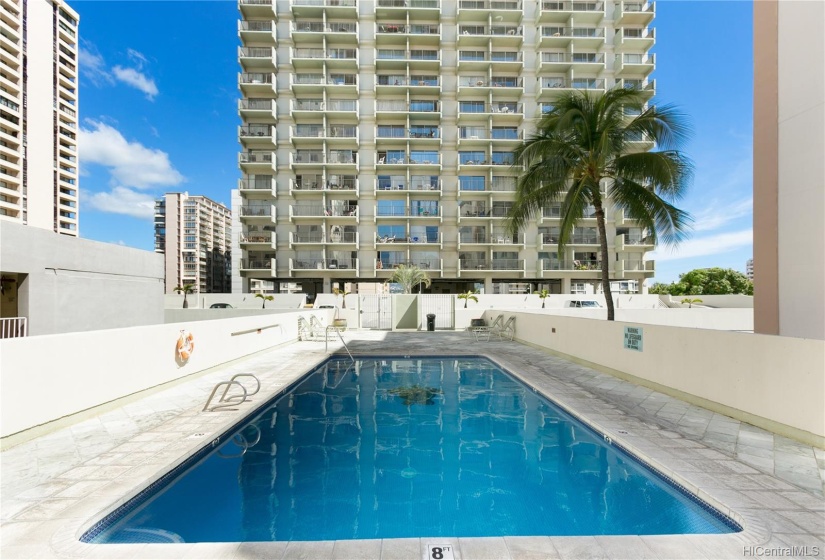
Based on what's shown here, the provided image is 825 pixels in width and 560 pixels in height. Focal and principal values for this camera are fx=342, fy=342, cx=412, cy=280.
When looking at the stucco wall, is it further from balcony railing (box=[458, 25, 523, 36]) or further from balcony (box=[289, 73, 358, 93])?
balcony railing (box=[458, 25, 523, 36])

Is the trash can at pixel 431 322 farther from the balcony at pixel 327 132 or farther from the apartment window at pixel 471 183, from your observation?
the balcony at pixel 327 132

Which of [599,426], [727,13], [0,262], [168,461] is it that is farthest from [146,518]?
[727,13]

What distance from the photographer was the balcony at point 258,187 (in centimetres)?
3375

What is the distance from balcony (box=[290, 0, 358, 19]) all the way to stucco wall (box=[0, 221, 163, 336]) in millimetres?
29160

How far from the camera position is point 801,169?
634cm

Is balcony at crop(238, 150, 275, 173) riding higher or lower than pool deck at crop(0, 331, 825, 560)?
higher

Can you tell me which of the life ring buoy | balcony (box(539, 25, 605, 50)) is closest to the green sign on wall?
the life ring buoy

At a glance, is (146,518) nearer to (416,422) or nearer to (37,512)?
(37,512)

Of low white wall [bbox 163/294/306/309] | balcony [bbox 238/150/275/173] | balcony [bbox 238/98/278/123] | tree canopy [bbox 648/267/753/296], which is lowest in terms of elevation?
low white wall [bbox 163/294/306/309]

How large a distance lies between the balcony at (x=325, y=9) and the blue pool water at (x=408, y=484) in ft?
129

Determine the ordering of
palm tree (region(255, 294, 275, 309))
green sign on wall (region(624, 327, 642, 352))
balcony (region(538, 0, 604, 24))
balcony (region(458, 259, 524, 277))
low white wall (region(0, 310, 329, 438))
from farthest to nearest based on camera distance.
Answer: balcony (region(458, 259, 524, 277))
balcony (region(538, 0, 604, 24))
palm tree (region(255, 294, 275, 309))
green sign on wall (region(624, 327, 642, 352))
low white wall (region(0, 310, 329, 438))

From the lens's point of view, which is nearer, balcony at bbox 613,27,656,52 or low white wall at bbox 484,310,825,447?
low white wall at bbox 484,310,825,447

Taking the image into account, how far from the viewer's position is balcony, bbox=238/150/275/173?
3344 centimetres

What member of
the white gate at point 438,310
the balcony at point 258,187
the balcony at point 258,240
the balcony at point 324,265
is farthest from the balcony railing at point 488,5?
the white gate at point 438,310
